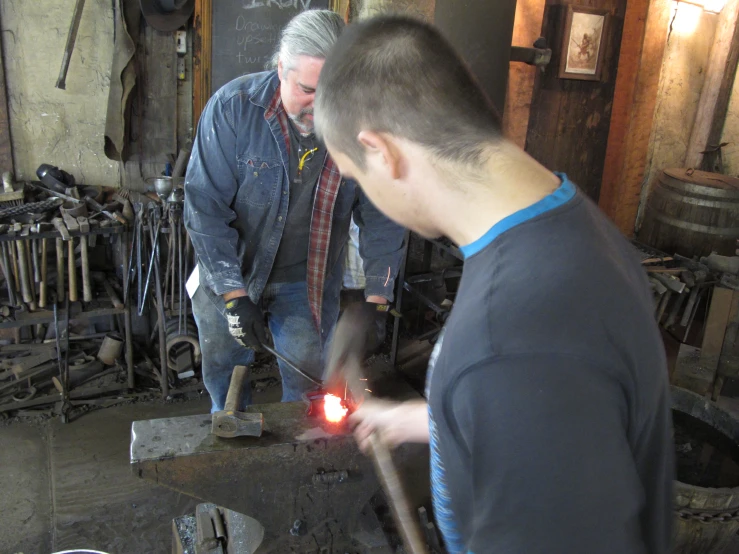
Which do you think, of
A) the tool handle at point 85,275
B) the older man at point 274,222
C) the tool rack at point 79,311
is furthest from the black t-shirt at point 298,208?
the tool handle at point 85,275

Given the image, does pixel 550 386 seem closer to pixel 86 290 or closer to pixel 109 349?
pixel 86 290

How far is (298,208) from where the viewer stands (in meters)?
2.45

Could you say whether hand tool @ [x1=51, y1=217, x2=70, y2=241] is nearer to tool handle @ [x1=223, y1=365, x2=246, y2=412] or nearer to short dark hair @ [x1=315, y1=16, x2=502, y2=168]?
tool handle @ [x1=223, y1=365, x2=246, y2=412]

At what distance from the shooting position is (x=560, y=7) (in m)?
4.28

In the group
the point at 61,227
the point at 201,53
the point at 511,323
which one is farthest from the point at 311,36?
the point at 201,53

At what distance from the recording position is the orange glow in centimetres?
193

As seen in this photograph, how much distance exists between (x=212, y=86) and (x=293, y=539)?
2.92 meters

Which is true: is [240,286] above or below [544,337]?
below

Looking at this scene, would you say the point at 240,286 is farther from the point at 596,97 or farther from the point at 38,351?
the point at 596,97

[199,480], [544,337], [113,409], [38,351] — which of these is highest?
[544,337]

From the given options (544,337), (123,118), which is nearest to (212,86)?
(123,118)

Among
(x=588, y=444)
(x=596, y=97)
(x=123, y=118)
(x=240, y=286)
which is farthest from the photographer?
(x=596, y=97)

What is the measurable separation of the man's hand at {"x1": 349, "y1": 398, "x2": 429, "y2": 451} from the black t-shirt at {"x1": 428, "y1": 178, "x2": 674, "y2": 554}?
655 millimetres

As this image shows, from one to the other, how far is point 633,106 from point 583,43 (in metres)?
0.71
